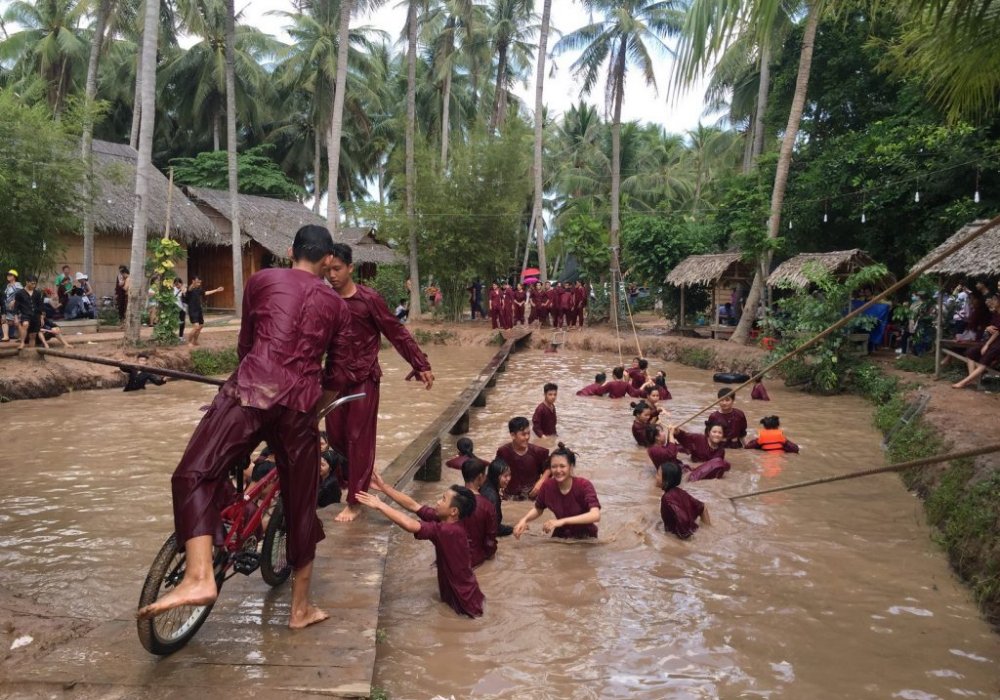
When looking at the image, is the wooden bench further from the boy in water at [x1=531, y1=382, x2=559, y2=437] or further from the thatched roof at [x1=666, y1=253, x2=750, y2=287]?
the thatched roof at [x1=666, y1=253, x2=750, y2=287]

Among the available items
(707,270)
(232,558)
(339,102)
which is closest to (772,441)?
(232,558)

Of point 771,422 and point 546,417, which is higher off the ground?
point 771,422

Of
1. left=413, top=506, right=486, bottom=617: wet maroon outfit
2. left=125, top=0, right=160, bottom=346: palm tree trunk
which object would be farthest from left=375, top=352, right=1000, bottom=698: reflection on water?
left=125, top=0, right=160, bottom=346: palm tree trunk

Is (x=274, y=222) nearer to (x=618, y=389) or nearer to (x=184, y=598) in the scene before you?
(x=618, y=389)

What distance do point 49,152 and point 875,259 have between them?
1827cm

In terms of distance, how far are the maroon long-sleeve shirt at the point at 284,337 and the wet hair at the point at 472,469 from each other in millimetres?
2638

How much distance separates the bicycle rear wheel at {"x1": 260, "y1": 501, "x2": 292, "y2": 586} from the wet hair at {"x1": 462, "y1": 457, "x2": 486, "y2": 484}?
1885 mm

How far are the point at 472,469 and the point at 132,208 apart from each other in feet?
68.3

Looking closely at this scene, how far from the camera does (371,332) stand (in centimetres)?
529

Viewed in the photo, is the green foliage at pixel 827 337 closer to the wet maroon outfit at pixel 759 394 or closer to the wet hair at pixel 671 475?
the wet maroon outfit at pixel 759 394

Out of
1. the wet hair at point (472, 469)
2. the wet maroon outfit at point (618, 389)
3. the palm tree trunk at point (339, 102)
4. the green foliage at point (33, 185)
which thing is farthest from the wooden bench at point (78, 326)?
the wet hair at point (472, 469)

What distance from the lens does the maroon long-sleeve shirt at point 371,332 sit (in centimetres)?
518

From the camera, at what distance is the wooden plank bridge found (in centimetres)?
307

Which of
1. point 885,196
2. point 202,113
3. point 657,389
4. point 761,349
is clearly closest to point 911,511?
point 657,389
